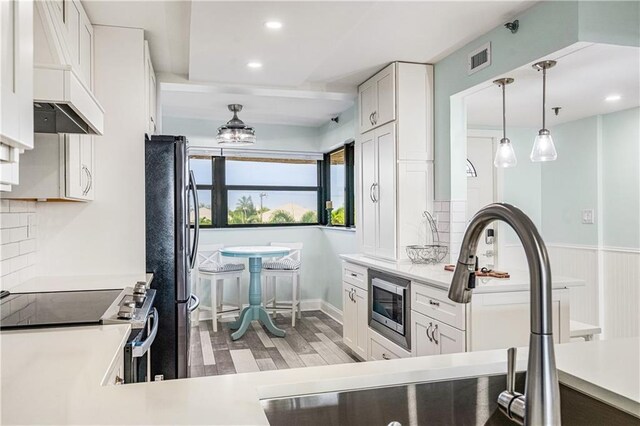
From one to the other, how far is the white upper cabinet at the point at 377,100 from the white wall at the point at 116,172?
5.85 ft

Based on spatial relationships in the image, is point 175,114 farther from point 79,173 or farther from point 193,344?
point 79,173

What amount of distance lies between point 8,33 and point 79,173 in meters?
1.63

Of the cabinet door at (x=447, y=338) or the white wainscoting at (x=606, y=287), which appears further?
the white wainscoting at (x=606, y=287)

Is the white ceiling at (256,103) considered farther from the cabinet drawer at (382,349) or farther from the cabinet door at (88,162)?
the cabinet drawer at (382,349)

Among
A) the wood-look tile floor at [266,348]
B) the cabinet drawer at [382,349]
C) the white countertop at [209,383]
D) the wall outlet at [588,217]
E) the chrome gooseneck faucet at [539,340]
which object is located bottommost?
the wood-look tile floor at [266,348]

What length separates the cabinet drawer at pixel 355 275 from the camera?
3.65 meters

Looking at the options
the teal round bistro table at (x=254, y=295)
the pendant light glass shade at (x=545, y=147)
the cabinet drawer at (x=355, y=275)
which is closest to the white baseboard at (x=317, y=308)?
the teal round bistro table at (x=254, y=295)

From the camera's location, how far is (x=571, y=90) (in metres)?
3.29

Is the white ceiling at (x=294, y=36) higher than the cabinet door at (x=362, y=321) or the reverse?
higher

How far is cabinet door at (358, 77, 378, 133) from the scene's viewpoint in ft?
12.5

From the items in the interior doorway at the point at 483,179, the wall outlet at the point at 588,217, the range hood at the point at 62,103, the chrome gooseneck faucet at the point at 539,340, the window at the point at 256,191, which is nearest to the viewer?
the chrome gooseneck faucet at the point at 539,340

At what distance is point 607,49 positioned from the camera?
7.76 feet

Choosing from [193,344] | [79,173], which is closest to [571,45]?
[79,173]

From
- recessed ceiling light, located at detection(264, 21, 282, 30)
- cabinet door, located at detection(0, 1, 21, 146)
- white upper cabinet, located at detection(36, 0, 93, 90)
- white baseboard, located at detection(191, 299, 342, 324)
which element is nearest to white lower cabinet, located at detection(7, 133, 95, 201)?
white upper cabinet, located at detection(36, 0, 93, 90)
